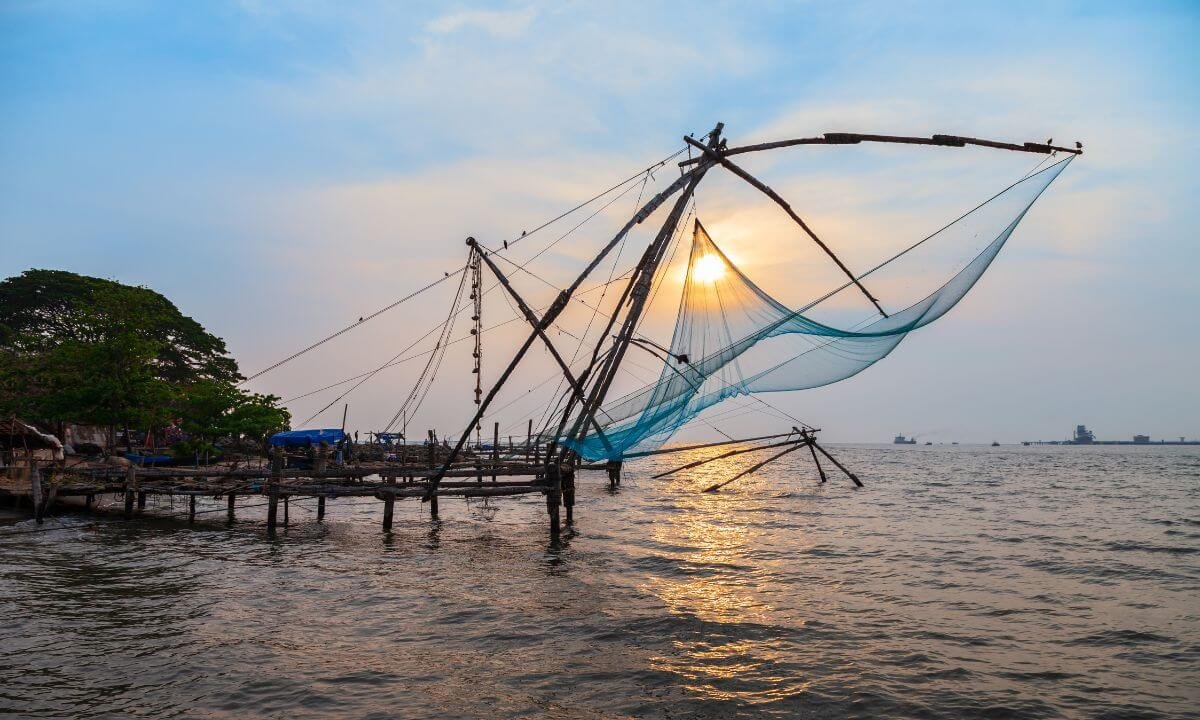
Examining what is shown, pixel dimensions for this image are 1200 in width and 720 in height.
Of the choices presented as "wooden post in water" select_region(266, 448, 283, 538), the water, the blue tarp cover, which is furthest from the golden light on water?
the blue tarp cover

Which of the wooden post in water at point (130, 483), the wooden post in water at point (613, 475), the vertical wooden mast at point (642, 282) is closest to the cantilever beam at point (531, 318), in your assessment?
the vertical wooden mast at point (642, 282)

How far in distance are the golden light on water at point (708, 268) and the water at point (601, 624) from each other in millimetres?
5660

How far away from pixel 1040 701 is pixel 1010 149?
23.9 feet

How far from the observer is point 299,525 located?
20.6m

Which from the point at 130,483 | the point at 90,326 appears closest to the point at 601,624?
the point at 130,483

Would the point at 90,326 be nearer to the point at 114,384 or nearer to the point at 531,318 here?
the point at 114,384

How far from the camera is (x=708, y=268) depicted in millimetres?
14500

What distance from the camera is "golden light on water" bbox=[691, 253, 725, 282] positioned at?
14.4 meters

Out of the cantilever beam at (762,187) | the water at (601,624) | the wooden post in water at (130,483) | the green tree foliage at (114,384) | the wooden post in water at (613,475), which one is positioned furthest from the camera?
the wooden post in water at (613,475)

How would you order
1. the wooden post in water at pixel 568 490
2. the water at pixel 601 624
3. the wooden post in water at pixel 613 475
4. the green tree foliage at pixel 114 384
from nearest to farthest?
the water at pixel 601 624
the wooden post in water at pixel 568 490
the green tree foliage at pixel 114 384
the wooden post in water at pixel 613 475

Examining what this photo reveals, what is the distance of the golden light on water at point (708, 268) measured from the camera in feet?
47.1

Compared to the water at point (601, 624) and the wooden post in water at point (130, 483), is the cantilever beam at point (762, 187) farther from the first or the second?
the wooden post in water at point (130, 483)

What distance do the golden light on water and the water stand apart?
223 inches

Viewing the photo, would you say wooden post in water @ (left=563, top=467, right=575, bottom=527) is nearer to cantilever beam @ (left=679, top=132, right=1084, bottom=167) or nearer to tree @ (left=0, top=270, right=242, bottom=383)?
cantilever beam @ (left=679, top=132, right=1084, bottom=167)
